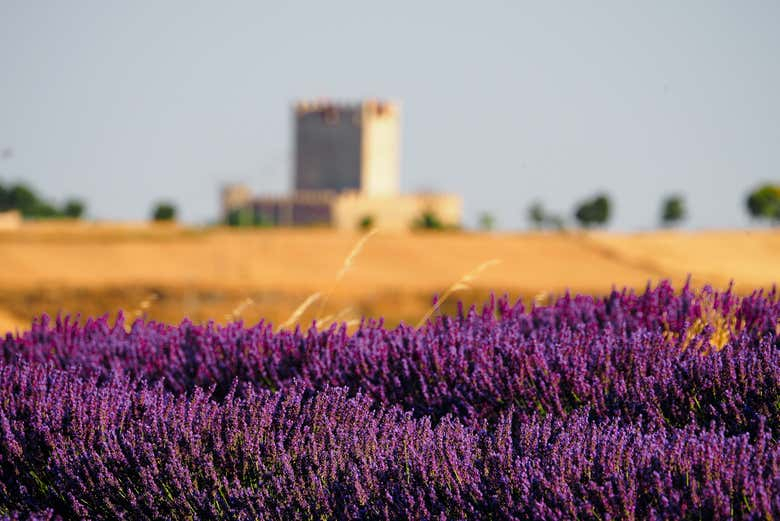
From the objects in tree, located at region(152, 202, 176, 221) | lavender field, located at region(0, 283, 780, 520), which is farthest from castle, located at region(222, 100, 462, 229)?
lavender field, located at region(0, 283, 780, 520)

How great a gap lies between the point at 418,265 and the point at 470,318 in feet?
100

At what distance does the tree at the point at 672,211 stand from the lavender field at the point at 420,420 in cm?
5433

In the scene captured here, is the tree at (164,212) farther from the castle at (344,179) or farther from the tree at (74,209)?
the castle at (344,179)

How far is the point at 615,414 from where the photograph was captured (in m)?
4.77

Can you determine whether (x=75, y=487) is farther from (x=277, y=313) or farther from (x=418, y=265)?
(x=418, y=265)

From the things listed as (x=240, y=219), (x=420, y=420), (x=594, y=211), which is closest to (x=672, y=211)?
(x=594, y=211)

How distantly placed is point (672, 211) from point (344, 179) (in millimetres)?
29412

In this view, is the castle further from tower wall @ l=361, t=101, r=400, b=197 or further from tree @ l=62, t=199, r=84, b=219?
tree @ l=62, t=199, r=84, b=219

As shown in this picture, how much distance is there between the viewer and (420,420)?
4.78 meters

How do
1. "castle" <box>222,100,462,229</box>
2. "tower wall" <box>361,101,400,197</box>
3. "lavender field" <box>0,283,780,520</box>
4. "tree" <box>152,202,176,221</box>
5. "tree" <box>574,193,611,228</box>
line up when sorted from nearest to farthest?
"lavender field" <box>0,283,780,520</box>, "tree" <box>152,202,176,221</box>, "tree" <box>574,193,611,228</box>, "castle" <box>222,100,462,229</box>, "tower wall" <box>361,101,400,197</box>

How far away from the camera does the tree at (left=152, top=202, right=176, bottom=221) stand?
2135 inches

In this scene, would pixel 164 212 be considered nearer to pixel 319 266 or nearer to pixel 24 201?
pixel 24 201

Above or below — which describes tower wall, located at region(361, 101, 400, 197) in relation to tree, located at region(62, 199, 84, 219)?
above

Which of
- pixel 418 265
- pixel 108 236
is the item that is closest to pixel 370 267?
pixel 418 265
